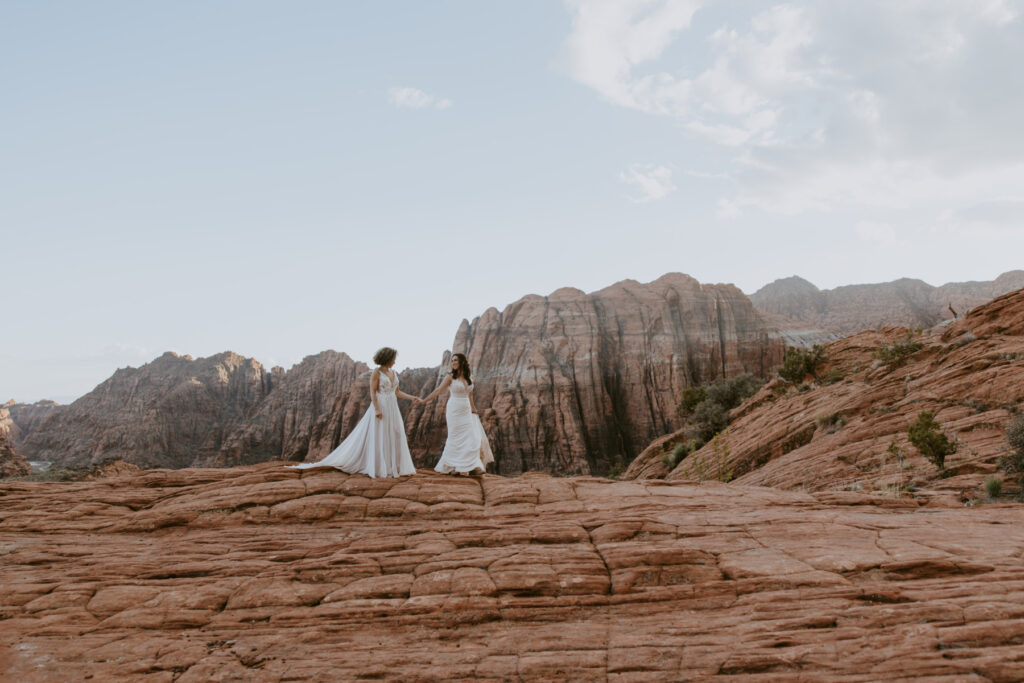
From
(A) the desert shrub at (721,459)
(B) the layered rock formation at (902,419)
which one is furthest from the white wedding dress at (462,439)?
(A) the desert shrub at (721,459)

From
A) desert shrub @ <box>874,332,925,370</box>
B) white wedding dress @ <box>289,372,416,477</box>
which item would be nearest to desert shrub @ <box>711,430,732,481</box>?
desert shrub @ <box>874,332,925,370</box>

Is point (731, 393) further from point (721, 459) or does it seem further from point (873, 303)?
point (873, 303)

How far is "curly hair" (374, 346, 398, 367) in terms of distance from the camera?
1117 cm

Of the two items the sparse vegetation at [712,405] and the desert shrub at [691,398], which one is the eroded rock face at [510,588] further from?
the desert shrub at [691,398]

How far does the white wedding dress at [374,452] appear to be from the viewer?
10.4 m

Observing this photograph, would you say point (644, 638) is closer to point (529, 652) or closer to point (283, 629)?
point (529, 652)

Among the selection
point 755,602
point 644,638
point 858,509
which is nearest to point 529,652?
point 644,638

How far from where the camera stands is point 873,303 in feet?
308

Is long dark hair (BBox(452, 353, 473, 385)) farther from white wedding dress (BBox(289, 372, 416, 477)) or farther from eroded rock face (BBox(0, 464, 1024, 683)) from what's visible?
eroded rock face (BBox(0, 464, 1024, 683))

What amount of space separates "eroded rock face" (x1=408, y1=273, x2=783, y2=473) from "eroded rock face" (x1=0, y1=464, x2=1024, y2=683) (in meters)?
47.8

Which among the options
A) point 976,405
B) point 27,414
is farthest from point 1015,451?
point 27,414

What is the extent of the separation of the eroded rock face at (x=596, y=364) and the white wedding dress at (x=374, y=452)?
150ft

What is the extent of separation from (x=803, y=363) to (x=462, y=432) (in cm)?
2176

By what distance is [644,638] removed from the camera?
210 inches
